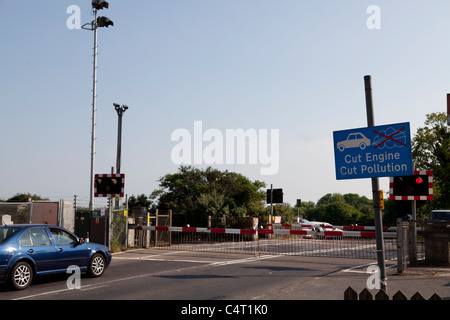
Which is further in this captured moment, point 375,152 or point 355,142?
point 355,142

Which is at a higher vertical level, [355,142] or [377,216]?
[355,142]

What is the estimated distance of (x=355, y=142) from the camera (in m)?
8.19

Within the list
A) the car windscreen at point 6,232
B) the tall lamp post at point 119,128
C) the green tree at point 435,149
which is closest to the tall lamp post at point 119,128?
the tall lamp post at point 119,128

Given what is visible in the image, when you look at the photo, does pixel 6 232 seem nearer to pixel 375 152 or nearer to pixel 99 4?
pixel 375 152

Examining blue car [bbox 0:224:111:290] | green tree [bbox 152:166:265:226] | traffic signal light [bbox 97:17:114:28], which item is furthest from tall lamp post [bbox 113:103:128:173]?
blue car [bbox 0:224:111:290]

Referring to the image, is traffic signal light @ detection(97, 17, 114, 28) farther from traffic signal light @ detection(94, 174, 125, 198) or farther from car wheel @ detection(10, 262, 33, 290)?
car wheel @ detection(10, 262, 33, 290)

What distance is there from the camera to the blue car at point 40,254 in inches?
410

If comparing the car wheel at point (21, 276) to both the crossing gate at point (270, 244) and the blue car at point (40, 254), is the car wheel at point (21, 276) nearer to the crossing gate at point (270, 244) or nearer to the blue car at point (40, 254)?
the blue car at point (40, 254)

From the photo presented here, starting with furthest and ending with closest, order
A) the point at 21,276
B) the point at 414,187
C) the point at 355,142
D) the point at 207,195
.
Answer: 1. the point at 207,195
2. the point at 414,187
3. the point at 21,276
4. the point at 355,142

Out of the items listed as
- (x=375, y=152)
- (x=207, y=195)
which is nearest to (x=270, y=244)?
(x=207, y=195)

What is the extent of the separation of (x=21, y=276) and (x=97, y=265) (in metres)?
2.48
